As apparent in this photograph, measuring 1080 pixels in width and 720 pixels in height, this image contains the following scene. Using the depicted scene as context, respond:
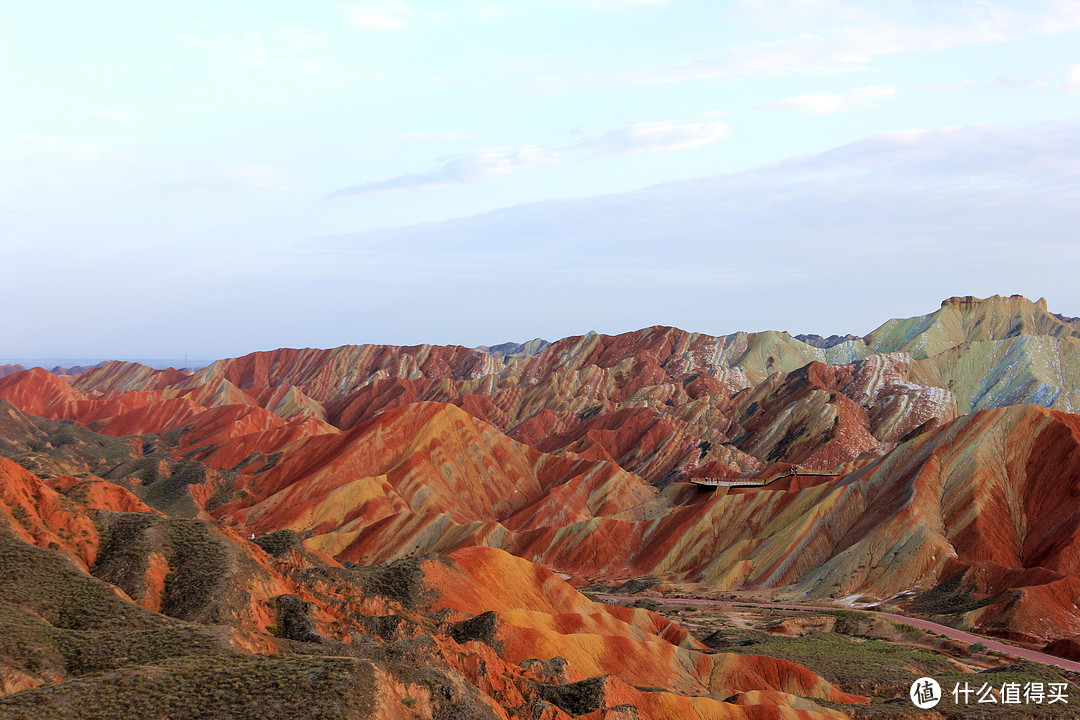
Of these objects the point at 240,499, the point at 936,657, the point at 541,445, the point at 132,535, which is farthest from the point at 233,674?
the point at 541,445

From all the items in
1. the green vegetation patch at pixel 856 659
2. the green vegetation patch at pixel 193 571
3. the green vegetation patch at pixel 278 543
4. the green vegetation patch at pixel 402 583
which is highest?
the green vegetation patch at pixel 193 571

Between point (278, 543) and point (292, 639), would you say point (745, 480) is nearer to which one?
point (278, 543)

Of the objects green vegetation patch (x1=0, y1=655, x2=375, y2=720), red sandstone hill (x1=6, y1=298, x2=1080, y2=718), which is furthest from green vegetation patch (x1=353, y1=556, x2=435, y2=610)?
green vegetation patch (x1=0, y1=655, x2=375, y2=720)

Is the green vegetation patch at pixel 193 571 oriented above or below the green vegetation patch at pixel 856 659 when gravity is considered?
above

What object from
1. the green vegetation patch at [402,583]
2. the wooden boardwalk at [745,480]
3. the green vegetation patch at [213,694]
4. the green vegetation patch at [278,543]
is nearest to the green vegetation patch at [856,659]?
the green vegetation patch at [402,583]

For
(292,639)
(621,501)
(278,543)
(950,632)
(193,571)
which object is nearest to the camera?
(292,639)

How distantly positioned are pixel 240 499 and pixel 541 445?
71139 mm

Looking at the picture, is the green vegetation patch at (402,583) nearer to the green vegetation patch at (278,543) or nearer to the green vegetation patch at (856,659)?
the green vegetation patch at (278,543)

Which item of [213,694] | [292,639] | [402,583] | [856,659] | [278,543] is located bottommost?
[856,659]

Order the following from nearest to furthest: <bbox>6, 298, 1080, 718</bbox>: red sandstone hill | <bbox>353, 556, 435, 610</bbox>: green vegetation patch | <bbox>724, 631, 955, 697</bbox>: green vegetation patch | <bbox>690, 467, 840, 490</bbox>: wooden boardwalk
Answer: <bbox>6, 298, 1080, 718</bbox>: red sandstone hill
<bbox>724, 631, 955, 697</bbox>: green vegetation patch
<bbox>353, 556, 435, 610</bbox>: green vegetation patch
<bbox>690, 467, 840, 490</bbox>: wooden boardwalk

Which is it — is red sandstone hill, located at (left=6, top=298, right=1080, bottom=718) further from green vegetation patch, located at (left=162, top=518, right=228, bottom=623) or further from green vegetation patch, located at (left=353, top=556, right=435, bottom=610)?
green vegetation patch, located at (left=353, top=556, right=435, bottom=610)

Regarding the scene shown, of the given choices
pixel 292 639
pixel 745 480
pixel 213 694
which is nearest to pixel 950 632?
pixel 292 639

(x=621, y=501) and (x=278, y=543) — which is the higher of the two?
(x=278, y=543)

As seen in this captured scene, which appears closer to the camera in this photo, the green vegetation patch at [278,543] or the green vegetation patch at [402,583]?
the green vegetation patch at [402,583]
